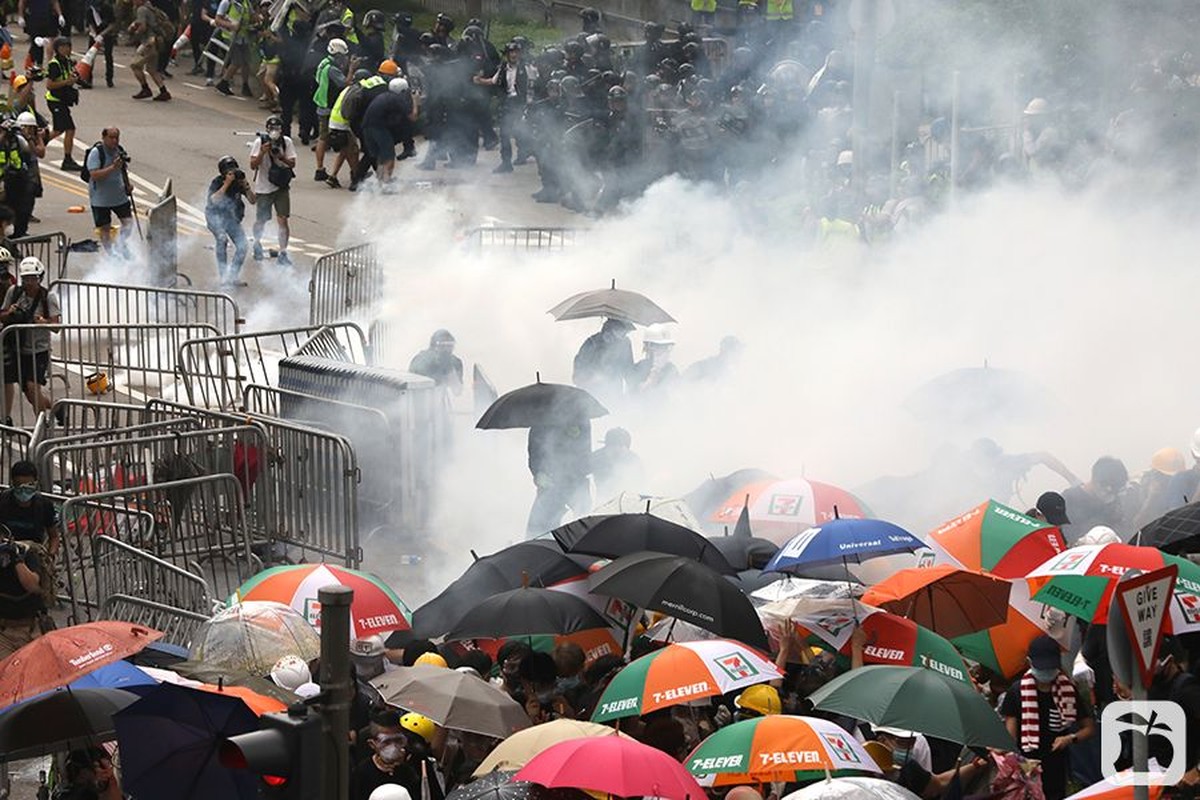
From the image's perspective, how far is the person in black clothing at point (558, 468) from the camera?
13.0 m

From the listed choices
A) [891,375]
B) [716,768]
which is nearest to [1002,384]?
[891,375]

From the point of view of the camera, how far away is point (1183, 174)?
67.7 ft

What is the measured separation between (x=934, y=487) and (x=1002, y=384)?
1.41 meters

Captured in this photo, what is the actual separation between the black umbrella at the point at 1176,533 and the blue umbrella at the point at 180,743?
486 centimetres

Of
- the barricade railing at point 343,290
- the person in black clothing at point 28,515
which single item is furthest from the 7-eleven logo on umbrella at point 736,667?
the barricade railing at point 343,290

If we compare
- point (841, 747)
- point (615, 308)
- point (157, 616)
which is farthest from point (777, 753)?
point (615, 308)

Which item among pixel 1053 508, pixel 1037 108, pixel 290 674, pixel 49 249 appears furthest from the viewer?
pixel 1037 108

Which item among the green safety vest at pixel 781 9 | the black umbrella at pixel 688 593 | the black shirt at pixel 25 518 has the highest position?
the green safety vest at pixel 781 9

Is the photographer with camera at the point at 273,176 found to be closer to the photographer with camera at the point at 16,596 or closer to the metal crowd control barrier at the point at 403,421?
the metal crowd control barrier at the point at 403,421

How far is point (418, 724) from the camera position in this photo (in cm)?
823

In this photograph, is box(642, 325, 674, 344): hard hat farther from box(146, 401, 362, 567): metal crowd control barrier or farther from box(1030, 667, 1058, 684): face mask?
box(1030, 667, 1058, 684): face mask

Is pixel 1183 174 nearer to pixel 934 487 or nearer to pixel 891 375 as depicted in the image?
pixel 891 375

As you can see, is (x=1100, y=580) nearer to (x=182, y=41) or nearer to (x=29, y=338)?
(x=29, y=338)

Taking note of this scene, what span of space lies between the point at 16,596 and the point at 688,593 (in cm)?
339
